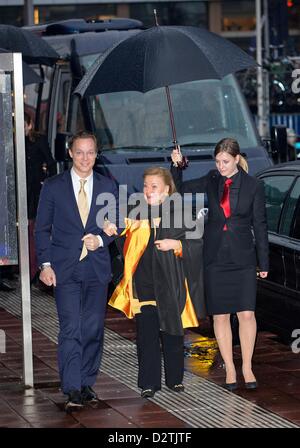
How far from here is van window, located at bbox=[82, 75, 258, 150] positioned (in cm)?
1484

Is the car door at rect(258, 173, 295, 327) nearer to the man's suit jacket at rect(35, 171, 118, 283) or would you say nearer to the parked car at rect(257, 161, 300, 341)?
the parked car at rect(257, 161, 300, 341)

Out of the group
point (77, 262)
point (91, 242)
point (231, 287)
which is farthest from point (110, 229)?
point (231, 287)

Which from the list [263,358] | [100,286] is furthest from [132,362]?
[100,286]

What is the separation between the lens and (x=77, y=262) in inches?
344

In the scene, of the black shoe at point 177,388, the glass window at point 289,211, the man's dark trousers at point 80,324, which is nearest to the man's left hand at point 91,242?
the man's dark trousers at point 80,324

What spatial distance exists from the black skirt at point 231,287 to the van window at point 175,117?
219 inches

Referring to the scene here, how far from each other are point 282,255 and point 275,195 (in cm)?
78

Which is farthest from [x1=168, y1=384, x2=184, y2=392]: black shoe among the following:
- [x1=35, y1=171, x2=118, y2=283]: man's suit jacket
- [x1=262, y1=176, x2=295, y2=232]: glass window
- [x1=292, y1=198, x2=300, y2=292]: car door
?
[x1=262, y1=176, x2=295, y2=232]: glass window

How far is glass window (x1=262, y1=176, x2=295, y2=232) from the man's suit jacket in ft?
7.06

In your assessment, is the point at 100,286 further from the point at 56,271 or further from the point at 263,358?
the point at 263,358

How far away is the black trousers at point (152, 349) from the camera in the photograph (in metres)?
9.05

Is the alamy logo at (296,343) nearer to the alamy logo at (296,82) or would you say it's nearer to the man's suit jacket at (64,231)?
the man's suit jacket at (64,231)

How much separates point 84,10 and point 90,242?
110 ft

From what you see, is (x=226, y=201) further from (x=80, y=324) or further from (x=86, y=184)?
(x=80, y=324)
